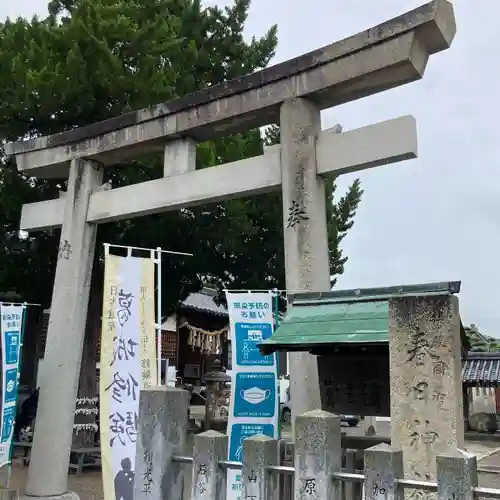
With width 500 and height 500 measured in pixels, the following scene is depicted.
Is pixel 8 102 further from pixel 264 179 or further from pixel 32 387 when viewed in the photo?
pixel 32 387

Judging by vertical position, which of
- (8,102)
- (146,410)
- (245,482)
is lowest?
(245,482)

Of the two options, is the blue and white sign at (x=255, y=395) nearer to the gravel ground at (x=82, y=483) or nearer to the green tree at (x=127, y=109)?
the gravel ground at (x=82, y=483)

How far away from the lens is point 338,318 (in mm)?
6047

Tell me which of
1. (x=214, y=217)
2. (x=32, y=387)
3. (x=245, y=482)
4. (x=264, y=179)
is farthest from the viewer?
(x=32, y=387)

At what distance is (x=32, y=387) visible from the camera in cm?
1719

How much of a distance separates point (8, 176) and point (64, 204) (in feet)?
9.36

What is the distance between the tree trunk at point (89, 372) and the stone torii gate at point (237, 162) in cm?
296

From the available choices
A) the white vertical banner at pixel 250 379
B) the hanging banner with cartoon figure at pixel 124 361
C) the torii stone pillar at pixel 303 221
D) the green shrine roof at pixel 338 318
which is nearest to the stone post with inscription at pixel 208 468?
the green shrine roof at pixel 338 318

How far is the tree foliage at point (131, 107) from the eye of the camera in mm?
10695

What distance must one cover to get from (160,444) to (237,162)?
4220mm

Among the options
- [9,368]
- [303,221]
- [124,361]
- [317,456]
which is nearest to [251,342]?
[124,361]

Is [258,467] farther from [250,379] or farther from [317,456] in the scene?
[250,379]

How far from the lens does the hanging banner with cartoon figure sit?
684 centimetres

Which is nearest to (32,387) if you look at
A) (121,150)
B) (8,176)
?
(8,176)
